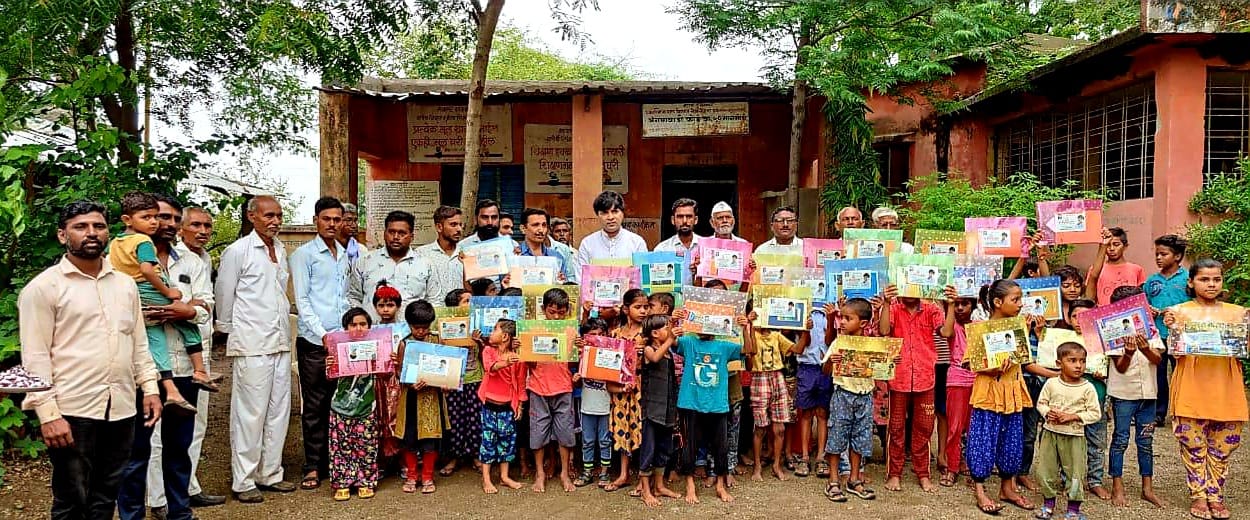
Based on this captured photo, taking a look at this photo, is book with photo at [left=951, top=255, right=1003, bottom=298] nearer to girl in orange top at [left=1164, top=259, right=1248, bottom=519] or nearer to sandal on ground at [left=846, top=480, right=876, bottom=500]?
girl in orange top at [left=1164, top=259, right=1248, bottom=519]

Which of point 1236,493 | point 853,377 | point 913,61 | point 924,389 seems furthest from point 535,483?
point 913,61

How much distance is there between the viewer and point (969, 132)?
10609 millimetres

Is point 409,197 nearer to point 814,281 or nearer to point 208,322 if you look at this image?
point 208,322

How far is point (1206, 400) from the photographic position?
4434mm

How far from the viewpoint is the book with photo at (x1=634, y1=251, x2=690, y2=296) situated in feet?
16.7

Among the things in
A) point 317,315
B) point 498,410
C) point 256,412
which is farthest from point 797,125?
point 256,412

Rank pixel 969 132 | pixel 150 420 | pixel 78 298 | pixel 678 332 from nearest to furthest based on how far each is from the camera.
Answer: pixel 78 298 < pixel 150 420 < pixel 678 332 < pixel 969 132

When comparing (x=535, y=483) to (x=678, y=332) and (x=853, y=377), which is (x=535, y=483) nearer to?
(x=678, y=332)

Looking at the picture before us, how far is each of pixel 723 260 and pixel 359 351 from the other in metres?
2.22

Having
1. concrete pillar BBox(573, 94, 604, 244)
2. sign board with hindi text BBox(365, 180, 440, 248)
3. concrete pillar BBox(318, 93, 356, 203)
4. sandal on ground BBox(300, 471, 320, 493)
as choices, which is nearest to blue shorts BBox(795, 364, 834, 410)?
sandal on ground BBox(300, 471, 320, 493)

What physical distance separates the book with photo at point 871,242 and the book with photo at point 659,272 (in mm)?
1092

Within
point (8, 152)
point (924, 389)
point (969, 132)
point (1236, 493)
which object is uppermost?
point (969, 132)

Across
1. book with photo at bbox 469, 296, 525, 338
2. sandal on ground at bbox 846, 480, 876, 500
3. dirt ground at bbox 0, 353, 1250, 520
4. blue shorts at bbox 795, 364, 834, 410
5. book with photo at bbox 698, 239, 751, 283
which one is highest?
book with photo at bbox 698, 239, 751, 283

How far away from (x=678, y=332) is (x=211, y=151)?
389 cm
